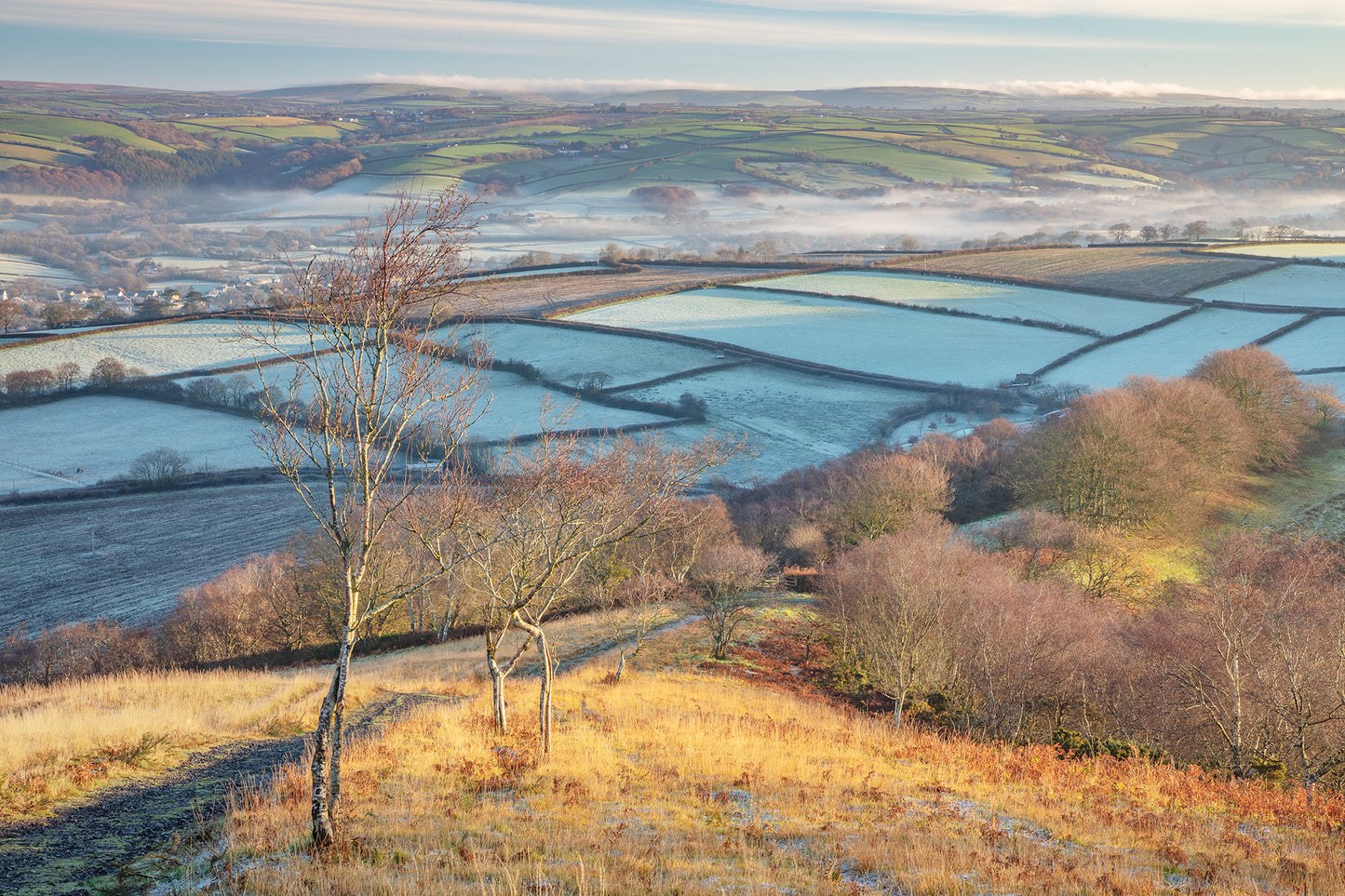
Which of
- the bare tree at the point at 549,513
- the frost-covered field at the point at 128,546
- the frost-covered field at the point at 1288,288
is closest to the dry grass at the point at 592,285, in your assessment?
the frost-covered field at the point at 128,546

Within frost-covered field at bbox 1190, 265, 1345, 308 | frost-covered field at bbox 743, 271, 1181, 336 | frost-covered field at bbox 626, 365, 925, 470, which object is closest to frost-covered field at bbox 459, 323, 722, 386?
frost-covered field at bbox 626, 365, 925, 470

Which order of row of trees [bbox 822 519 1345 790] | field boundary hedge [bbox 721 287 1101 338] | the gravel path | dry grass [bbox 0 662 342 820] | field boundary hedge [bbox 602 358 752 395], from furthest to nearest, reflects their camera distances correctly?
field boundary hedge [bbox 721 287 1101 338]
field boundary hedge [bbox 602 358 752 395]
row of trees [bbox 822 519 1345 790]
dry grass [bbox 0 662 342 820]
the gravel path

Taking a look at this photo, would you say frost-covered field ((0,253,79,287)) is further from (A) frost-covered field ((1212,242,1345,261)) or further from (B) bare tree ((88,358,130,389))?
(A) frost-covered field ((1212,242,1345,261))

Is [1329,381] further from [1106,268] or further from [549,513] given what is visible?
[549,513]

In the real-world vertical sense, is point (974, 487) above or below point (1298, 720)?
below

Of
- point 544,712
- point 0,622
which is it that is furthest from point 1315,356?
point 0,622

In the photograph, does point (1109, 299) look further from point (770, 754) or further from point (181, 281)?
point (181, 281)
